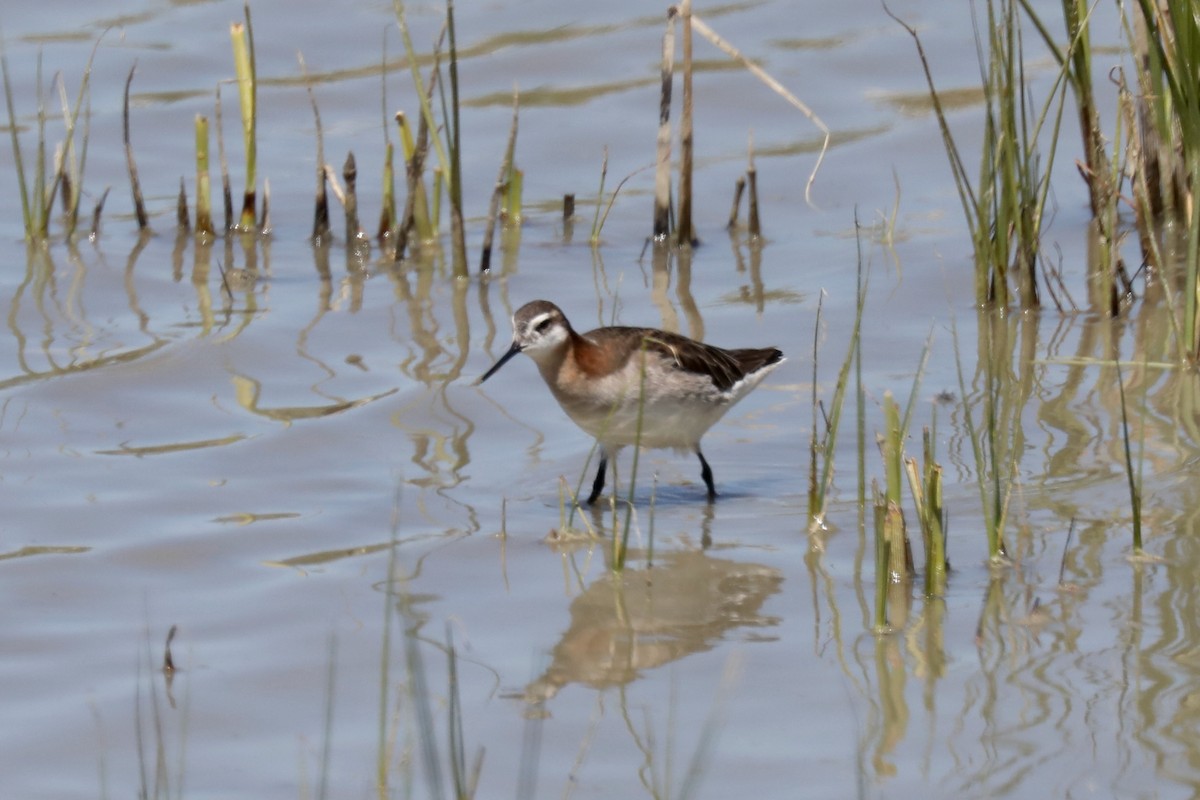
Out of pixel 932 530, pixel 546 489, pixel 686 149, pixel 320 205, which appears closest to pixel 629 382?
pixel 546 489

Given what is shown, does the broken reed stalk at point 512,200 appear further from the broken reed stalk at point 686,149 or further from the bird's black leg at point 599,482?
the bird's black leg at point 599,482

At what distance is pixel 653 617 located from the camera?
610 cm

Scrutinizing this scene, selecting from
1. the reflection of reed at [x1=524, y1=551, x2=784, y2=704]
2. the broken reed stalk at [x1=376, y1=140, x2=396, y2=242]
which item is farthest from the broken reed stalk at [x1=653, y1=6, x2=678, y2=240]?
the reflection of reed at [x1=524, y1=551, x2=784, y2=704]

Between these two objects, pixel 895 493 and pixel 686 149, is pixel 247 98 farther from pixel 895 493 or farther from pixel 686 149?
pixel 895 493

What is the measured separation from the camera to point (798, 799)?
4.80 m

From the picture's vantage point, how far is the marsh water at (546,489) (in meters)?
5.11

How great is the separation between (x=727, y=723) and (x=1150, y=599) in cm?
151

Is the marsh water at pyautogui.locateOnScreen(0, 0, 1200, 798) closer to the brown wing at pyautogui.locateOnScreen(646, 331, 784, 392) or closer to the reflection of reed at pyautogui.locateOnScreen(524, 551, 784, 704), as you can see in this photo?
the reflection of reed at pyautogui.locateOnScreen(524, 551, 784, 704)

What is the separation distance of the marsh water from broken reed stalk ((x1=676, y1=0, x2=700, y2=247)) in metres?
0.18

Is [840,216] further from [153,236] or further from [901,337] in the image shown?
[153,236]

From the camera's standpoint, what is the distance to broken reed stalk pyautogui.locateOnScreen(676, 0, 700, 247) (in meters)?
10.1

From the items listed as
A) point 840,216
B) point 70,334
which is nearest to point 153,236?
point 70,334

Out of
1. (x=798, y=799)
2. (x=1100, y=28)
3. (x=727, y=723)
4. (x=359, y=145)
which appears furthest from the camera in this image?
(x=1100, y=28)

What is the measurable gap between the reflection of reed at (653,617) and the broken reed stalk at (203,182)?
4.87 m
